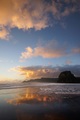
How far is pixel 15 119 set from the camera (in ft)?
48.2

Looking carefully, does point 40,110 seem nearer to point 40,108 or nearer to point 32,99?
point 40,108

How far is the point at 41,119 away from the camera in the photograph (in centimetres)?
1479

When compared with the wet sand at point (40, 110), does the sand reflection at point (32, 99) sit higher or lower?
higher

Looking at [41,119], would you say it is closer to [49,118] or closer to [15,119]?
[49,118]

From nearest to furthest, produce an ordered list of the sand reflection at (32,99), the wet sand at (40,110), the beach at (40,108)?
1. the wet sand at (40,110)
2. the beach at (40,108)
3. the sand reflection at (32,99)

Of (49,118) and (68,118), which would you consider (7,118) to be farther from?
(68,118)

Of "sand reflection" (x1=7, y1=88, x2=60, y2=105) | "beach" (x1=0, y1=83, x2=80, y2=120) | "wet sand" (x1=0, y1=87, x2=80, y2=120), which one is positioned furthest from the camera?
"sand reflection" (x1=7, y1=88, x2=60, y2=105)

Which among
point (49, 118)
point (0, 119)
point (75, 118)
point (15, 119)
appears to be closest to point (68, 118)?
point (75, 118)

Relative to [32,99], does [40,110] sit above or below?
below

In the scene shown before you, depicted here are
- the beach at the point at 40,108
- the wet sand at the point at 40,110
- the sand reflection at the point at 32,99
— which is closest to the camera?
the wet sand at the point at 40,110

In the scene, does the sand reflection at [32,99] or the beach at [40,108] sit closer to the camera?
the beach at [40,108]

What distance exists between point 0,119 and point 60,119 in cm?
539

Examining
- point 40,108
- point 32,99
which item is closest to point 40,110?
point 40,108

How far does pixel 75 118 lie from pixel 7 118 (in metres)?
6.24
